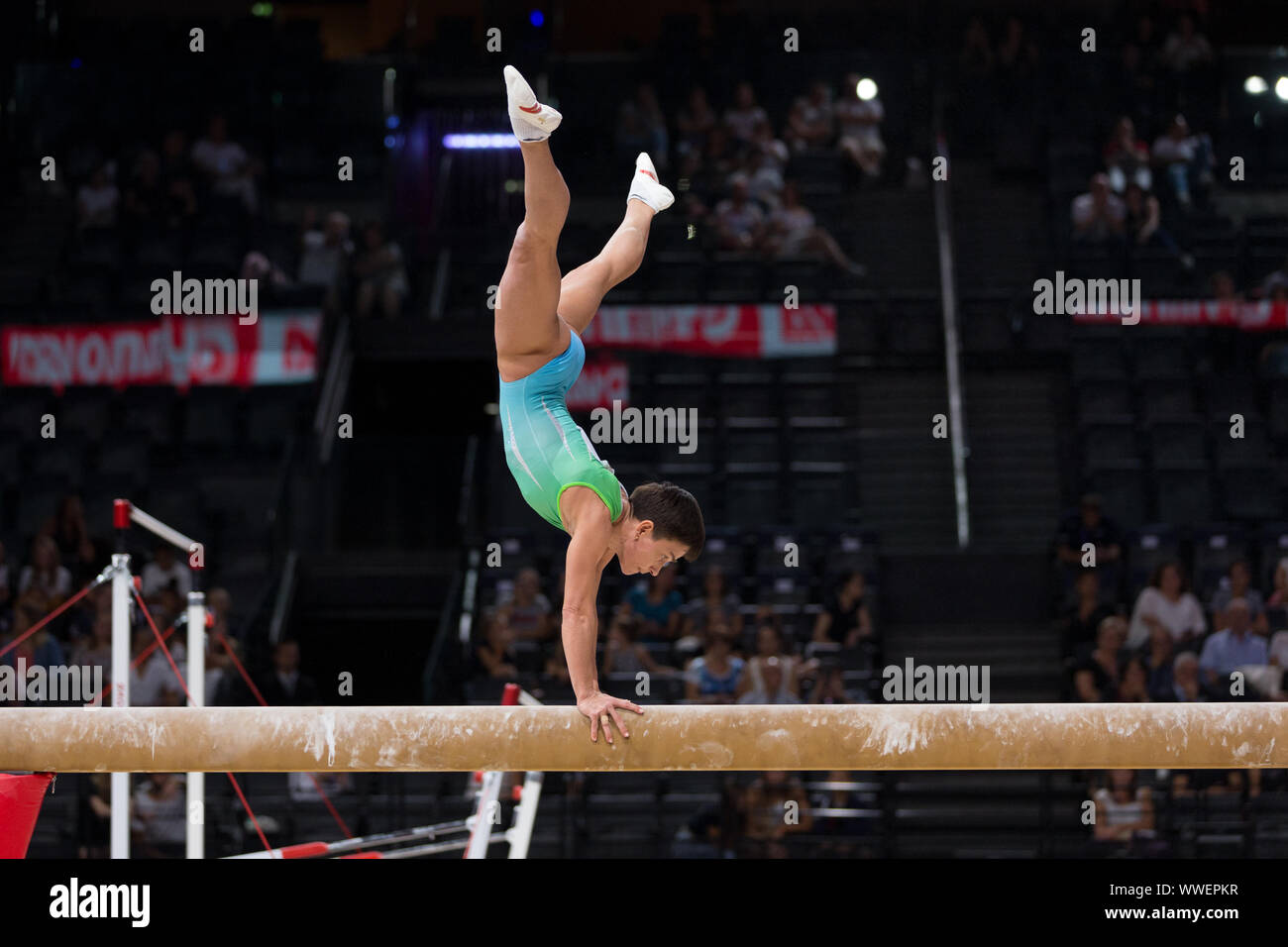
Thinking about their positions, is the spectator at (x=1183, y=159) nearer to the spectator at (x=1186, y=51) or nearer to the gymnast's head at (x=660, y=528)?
the spectator at (x=1186, y=51)

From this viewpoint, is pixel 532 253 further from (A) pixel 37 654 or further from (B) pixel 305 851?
(A) pixel 37 654

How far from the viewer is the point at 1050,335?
39.1ft

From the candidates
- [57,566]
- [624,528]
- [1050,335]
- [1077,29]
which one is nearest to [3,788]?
[624,528]

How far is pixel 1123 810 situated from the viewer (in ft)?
26.4

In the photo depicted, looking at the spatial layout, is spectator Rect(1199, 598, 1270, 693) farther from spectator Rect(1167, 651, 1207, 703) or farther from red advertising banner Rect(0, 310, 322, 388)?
red advertising banner Rect(0, 310, 322, 388)

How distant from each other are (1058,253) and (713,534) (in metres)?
4.23

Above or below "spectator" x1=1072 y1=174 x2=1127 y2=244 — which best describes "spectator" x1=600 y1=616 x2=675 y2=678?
below

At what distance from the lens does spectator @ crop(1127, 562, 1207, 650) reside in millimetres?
9180

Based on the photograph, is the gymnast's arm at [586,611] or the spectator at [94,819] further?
the spectator at [94,819]

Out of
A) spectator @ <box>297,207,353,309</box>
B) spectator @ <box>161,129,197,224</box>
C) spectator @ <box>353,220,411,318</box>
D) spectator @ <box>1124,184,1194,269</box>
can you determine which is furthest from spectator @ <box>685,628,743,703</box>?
spectator @ <box>161,129,197,224</box>

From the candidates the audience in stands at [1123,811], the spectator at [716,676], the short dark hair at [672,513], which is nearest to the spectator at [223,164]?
the spectator at [716,676]

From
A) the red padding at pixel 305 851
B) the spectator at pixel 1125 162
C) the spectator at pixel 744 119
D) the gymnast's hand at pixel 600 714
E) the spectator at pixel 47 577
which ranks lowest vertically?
the red padding at pixel 305 851

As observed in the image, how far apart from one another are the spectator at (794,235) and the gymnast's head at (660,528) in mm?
8234

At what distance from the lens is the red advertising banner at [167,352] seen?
11602mm
